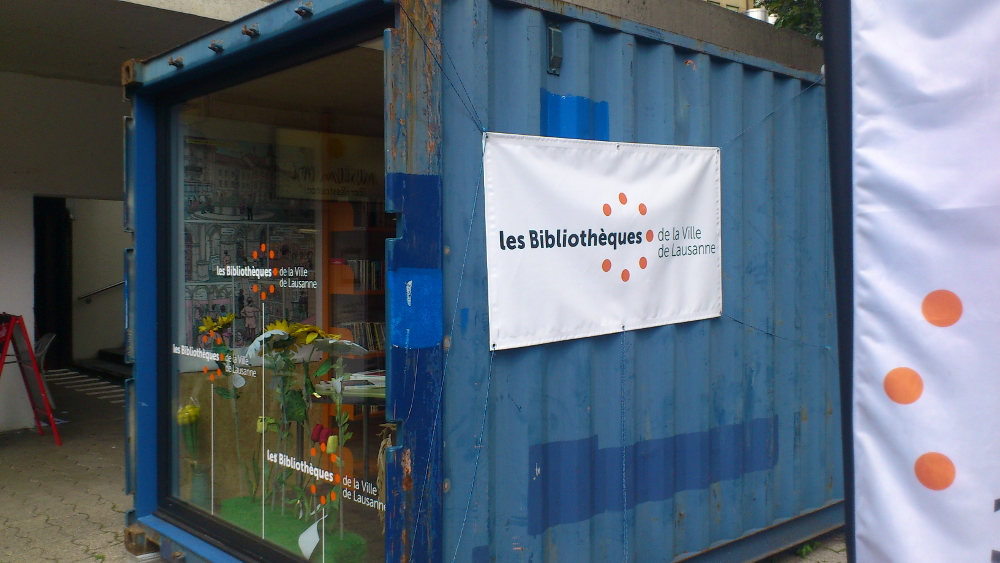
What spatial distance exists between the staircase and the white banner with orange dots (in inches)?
424

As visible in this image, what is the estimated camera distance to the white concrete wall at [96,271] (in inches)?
478

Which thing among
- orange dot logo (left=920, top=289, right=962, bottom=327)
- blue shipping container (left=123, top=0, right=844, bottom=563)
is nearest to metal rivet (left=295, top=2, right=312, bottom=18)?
blue shipping container (left=123, top=0, right=844, bottom=563)

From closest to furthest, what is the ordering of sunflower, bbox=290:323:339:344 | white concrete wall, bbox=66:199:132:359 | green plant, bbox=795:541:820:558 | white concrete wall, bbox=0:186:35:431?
sunflower, bbox=290:323:339:344 < green plant, bbox=795:541:820:558 < white concrete wall, bbox=0:186:35:431 < white concrete wall, bbox=66:199:132:359

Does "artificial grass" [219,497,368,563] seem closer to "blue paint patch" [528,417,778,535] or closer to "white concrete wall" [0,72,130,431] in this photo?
"blue paint patch" [528,417,778,535]

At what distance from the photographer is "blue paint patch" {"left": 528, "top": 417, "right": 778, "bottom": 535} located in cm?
317

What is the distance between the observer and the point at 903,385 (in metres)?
1.43

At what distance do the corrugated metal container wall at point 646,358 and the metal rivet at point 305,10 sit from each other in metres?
0.65

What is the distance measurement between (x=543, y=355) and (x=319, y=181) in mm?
2214

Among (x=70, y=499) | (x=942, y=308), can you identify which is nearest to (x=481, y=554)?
(x=942, y=308)

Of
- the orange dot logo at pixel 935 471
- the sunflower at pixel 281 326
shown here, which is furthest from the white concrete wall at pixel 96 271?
the orange dot logo at pixel 935 471

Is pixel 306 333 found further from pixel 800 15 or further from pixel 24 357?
pixel 800 15

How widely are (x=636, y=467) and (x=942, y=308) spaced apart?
2.28 metres

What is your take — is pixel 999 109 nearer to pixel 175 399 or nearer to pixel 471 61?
pixel 471 61

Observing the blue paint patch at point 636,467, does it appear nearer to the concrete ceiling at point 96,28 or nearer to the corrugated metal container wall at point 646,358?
the corrugated metal container wall at point 646,358
